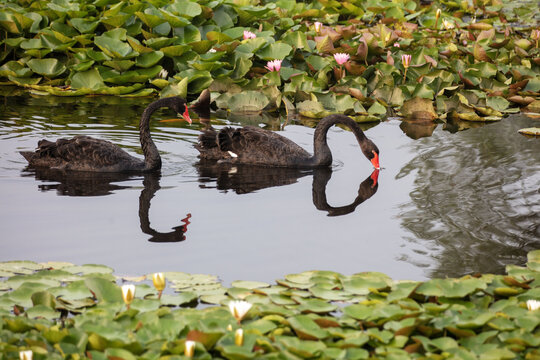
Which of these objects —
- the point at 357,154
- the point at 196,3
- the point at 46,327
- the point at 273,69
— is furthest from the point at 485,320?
the point at 196,3

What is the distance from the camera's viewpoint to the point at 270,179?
311 inches

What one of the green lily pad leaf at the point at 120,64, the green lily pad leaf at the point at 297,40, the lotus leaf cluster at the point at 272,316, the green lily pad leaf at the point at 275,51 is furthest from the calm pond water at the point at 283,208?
the green lily pad leaf at the point at 297,40

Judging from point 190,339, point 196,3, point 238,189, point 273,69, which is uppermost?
point 196,3

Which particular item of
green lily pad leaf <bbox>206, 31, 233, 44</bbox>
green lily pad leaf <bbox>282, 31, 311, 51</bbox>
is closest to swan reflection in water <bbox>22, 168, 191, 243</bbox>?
green lily pad leaf <bbox>206, 31, 233, 44</bbox>

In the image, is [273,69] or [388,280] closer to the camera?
[388,280]

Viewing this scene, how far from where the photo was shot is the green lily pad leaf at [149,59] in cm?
1090

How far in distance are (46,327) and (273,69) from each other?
7192mm

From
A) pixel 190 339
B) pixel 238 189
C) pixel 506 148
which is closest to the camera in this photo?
pixel 190 339

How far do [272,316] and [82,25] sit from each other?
7.91 meters

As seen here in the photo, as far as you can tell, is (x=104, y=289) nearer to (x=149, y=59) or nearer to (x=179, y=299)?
(x=179, y=299)

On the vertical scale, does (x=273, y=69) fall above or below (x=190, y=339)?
above

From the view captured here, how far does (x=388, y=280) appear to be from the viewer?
4.91 meters

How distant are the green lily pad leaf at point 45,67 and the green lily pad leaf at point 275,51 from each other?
9.17 ft

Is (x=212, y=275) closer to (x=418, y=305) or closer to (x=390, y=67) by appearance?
(x=418, y=305)
